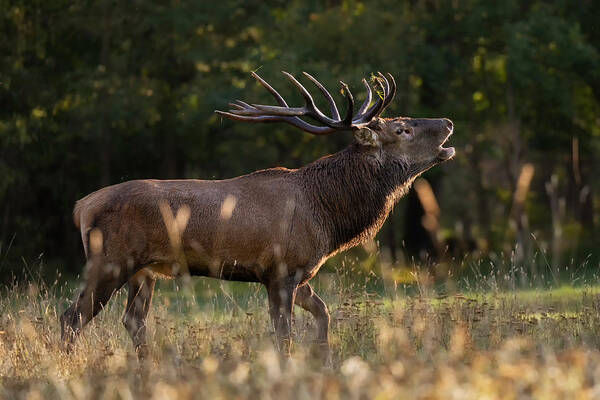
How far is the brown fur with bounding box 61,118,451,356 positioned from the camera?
27.0 ft

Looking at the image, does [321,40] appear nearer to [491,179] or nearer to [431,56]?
[431,56]

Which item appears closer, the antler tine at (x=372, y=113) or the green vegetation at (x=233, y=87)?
the antler tine at (x=372, y=113)

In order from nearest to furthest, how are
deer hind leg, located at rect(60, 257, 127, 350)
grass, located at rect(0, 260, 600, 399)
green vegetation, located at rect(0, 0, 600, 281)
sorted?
grass, located at rect(0, 260, 600, 399), deer hind leg, located at rect(60, 257, 127, 350), green vegetation, located at rect(0, 0, 600, 281)

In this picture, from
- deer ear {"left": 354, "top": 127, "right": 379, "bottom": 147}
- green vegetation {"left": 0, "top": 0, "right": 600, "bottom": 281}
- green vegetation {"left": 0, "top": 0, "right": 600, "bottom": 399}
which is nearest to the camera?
deer ear {"left": 354, "top": 127, "right": 379, "bottom": 147}

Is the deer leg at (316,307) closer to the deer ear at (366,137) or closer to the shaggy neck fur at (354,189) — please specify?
the shaggy neck fur at (354,189)

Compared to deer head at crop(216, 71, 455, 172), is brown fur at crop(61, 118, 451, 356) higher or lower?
lower

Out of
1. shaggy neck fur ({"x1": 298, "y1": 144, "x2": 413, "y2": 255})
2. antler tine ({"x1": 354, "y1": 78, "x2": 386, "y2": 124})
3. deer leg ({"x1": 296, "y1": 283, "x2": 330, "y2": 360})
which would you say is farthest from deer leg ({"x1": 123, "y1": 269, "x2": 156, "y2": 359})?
antler tine ({"x1": 354, "y1": 78, "x2": 386, "y2": 124})

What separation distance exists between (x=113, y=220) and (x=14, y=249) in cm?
1214

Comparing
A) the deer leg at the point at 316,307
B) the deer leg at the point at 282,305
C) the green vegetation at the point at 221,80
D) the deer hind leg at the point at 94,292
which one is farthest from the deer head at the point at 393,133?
the green vegetation at the point at 221,80

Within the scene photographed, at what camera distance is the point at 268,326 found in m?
8.87

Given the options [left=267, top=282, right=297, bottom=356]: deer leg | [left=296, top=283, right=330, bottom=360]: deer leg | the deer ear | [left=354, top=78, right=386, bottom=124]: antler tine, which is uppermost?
[left=354, top=78, right=386, bottom=124]: antler tine

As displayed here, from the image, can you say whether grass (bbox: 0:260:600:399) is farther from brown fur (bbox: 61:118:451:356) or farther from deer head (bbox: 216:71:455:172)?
deer head (bbox: 216:71:455:172)

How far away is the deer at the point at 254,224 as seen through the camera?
8242 mm

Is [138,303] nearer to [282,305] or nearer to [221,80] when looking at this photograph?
[282,305]
